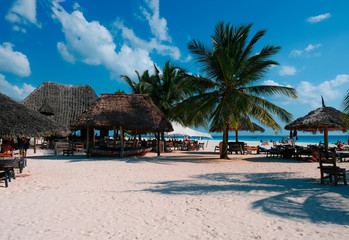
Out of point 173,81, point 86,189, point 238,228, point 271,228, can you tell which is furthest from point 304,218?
point 173,81

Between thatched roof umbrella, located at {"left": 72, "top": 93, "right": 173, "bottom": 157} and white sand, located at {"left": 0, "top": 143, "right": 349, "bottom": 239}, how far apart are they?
23.6 ft

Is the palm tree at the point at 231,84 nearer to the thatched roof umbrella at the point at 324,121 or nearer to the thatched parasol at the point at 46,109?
the thatched roof umbrella at the point at 324,121

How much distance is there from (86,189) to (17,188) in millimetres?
1787

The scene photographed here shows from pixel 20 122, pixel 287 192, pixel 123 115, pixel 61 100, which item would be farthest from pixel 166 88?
pixel 287 192

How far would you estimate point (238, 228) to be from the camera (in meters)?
3.33

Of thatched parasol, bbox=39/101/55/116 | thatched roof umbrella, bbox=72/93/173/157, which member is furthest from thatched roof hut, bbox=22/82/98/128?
thatched roof umbrella, bbox=72/93/173/157

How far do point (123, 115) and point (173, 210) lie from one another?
10.5 m

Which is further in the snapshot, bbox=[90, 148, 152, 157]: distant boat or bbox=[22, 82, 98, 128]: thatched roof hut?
bbox=[22, 82, 98, 128]: thatched roof hut

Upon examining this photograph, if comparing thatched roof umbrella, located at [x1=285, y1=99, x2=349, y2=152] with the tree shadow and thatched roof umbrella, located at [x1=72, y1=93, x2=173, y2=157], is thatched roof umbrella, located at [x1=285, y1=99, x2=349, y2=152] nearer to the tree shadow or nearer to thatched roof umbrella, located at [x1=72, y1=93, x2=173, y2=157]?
the tree shadow

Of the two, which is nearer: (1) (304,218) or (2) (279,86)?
(1) (304,218)

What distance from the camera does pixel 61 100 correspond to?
2344 centimetres

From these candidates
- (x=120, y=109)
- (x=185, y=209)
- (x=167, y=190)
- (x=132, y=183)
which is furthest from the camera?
(x=120, y=109)

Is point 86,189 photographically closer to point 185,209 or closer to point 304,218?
point 185,209

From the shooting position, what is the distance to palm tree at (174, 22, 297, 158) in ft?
38.6
